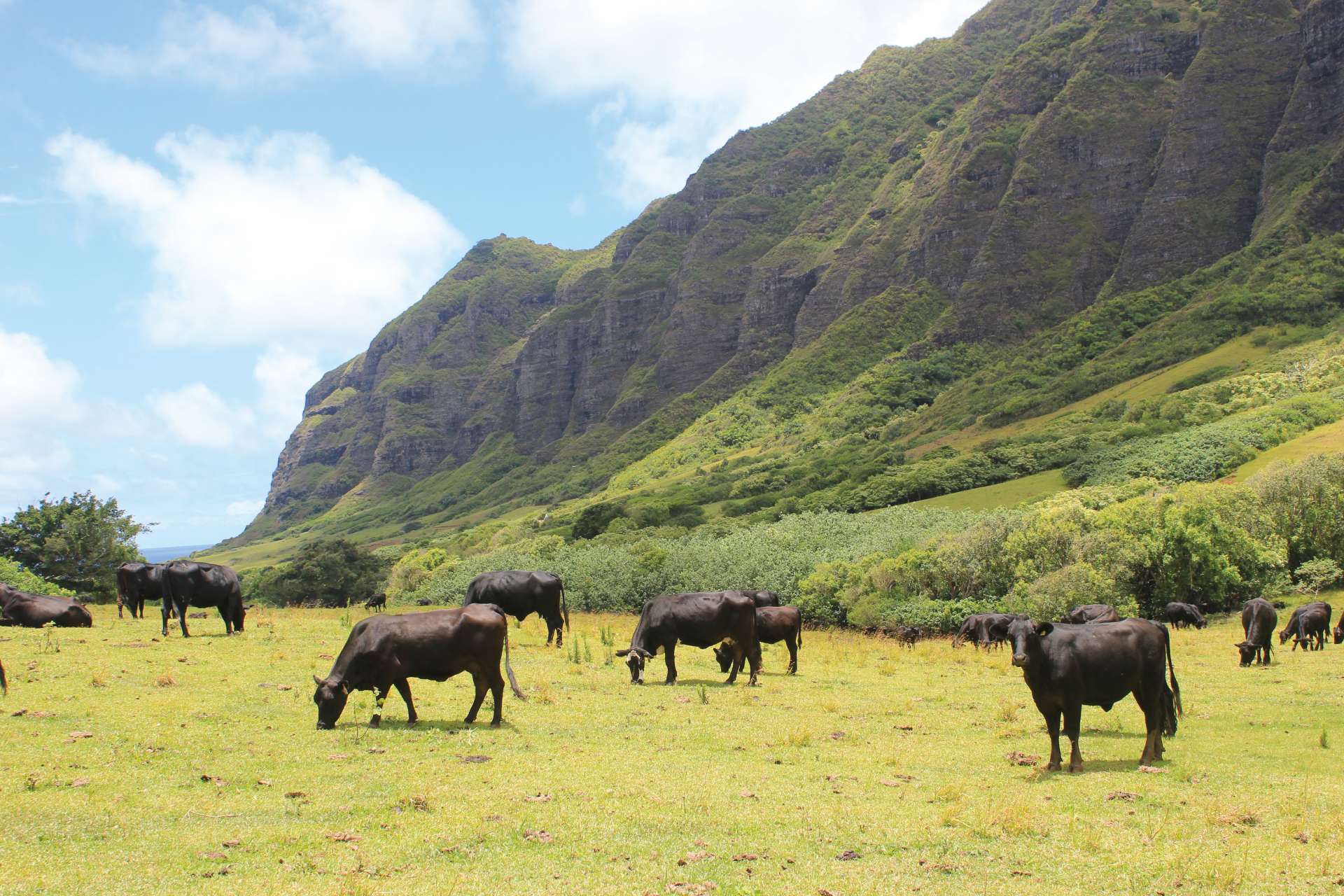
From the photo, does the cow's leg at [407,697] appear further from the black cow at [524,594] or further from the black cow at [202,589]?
the black cow at [524,594]

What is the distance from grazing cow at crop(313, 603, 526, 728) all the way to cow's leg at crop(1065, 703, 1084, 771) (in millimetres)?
9295

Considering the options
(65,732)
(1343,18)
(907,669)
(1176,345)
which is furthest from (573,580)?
(1343,18)

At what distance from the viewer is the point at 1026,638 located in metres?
15.5

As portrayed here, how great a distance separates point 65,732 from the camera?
15.7 metres

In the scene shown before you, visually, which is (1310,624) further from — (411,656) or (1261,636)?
(411,656)

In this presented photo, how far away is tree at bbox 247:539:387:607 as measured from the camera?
9019cm

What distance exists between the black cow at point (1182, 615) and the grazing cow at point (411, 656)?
40.9m

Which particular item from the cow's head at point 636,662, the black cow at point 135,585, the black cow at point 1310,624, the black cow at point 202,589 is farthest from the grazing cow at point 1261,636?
the black cow at point 135,585

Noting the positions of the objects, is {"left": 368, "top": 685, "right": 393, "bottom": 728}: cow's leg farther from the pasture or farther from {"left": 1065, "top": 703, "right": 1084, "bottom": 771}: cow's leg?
{"left": 1065, "top": 703, "right": 1084, "bottom": 771}: cow's leg

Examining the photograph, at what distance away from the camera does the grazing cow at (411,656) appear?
17.0 m

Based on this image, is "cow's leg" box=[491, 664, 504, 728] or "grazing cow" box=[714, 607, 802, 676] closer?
"cow's leg" box=[491, 664, 504, 728]

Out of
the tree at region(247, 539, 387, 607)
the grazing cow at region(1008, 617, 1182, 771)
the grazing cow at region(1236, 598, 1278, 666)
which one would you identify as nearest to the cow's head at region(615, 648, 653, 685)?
the grazing cow at region(1008, 617, 1182, 771)

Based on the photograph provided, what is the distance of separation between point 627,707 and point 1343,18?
21335 centimetres

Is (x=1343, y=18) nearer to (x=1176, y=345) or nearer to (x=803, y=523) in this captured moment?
(x=1176, y=345)
